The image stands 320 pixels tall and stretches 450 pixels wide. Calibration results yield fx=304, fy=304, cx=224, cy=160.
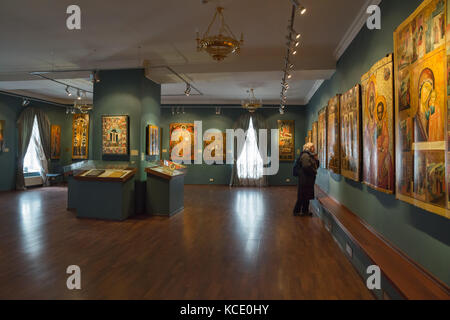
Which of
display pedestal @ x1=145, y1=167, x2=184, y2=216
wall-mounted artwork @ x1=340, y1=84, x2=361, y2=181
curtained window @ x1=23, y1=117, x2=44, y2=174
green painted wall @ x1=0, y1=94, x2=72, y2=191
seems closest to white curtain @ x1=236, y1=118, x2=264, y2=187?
display pedestal @ x1=145, y1=167, x2=184, y2=216

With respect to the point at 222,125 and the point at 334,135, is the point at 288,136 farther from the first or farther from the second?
the point at 334,135

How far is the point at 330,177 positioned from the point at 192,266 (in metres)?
4.95

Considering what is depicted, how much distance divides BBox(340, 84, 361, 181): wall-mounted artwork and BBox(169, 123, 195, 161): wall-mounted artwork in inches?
A: 348

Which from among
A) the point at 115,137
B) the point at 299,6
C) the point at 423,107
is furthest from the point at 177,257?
the point at 115,137

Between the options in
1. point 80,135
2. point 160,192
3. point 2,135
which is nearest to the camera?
point 160,192

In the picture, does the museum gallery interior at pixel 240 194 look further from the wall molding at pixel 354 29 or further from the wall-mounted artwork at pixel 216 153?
the wall-mounted artwork at pixel 216 153

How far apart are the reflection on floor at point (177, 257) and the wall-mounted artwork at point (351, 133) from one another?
129cm

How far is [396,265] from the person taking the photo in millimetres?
3041

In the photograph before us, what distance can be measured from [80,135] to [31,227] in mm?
9147

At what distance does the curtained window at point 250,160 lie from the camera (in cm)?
1377

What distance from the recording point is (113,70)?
24.5 ft

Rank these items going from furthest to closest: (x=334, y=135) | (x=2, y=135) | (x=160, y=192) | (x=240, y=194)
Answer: (x=2, y=135), (x=240, y=194), (x=160, y=192), (x=334, y=135)
